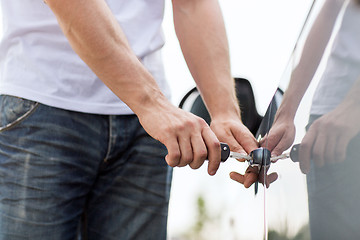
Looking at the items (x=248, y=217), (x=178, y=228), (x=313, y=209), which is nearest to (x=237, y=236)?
(x=248, y=217)

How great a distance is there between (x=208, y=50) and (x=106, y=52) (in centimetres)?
51

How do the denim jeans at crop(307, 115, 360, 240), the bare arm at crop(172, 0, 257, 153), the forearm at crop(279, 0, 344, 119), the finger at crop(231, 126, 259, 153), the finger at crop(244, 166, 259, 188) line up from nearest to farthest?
the denim jeans at crop(307, 115, 360, 240), the forearm at crop(279, 0, 344, 119), the finger at crop(244, 166, 259, 188), the finger at crop(231, 126, 259, 153), the bare arm at crop(172, 0, 257, 153)

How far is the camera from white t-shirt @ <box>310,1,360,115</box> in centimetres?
52

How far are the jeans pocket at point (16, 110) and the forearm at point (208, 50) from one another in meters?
0.50

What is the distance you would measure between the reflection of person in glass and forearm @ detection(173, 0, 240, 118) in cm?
74

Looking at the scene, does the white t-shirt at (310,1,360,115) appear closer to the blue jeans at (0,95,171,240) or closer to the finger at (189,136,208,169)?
the finger at (189,136,208,169)

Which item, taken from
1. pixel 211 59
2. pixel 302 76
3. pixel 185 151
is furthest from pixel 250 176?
pixel 211 59

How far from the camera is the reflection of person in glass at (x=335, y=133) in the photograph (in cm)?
52

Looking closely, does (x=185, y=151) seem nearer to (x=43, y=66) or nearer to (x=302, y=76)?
(x=302, y=76)

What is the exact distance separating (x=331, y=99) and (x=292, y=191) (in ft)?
0.74

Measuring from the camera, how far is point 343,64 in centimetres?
55

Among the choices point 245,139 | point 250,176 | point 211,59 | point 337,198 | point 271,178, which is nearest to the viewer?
point 337,198

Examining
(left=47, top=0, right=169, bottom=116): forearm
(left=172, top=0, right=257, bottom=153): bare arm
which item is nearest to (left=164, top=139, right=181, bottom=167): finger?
(left=47, top=0, right=169, bottom=116): forearm

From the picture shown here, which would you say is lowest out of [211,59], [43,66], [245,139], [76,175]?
[76,175]
